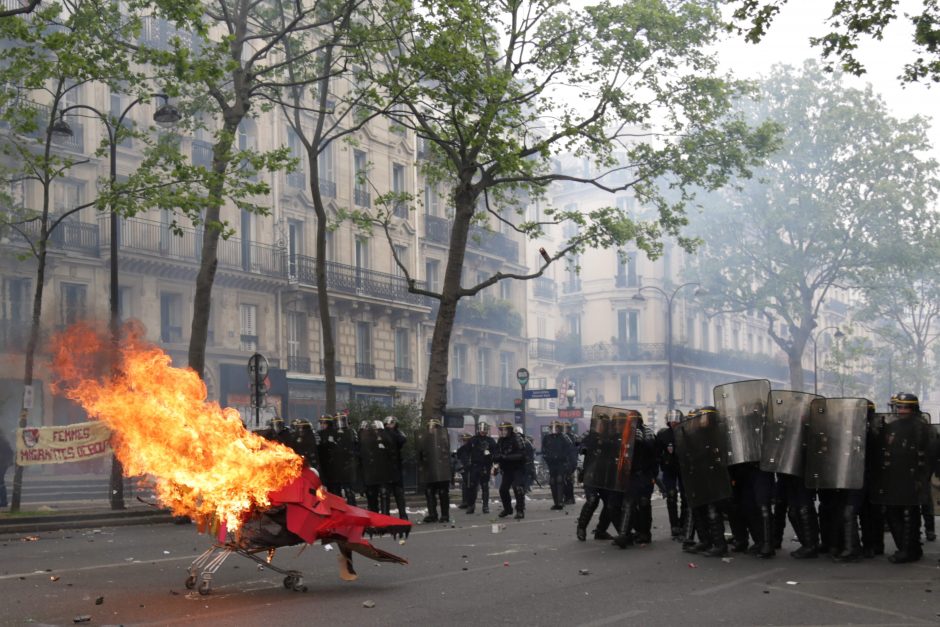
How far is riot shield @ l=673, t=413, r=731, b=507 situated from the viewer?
14.4 m

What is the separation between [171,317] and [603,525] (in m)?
26.3

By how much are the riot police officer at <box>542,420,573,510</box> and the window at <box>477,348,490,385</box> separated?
105 feet

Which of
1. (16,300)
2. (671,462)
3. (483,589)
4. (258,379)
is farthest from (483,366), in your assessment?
(483,589)

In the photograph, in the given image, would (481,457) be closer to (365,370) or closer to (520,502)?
(520,502)

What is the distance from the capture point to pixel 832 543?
14.5 meters

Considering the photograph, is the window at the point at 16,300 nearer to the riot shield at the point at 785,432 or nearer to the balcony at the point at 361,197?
the balcony at the point at 361,197

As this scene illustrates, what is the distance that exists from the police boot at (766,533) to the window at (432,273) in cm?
3959

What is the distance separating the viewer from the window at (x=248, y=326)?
42531 millimetres

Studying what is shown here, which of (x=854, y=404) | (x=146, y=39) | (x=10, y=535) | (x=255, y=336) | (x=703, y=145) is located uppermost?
(x=146, y=39)

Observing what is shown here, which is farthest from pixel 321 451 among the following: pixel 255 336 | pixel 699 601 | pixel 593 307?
pixel 593 307

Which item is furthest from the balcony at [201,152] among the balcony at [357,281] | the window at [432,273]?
the window at [432,273]

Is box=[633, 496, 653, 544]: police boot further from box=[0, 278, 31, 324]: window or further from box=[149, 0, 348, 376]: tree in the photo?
box=[0, 278, 31, 324]: window

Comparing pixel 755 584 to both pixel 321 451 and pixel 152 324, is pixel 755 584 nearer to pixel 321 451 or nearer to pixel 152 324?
pixel 321 451

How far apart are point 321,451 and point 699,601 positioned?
11540mm
